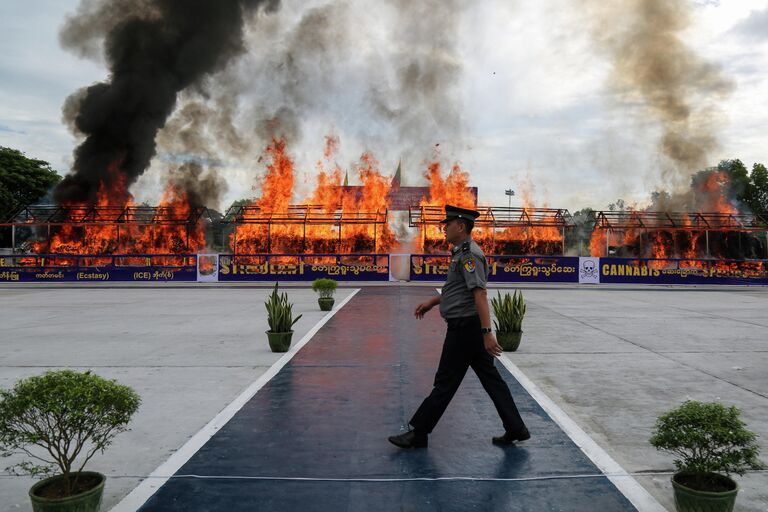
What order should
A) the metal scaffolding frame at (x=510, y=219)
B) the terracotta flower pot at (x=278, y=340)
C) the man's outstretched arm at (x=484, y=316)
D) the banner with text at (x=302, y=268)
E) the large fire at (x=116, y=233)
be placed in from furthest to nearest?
1. the large fire at (x=116, y=233)
2. the metal scaffolding frame at (x=510, y=219)
3. the banner with text at (x=302, y=268)
4. the terracotta flower pot at (x=278, y=340)
5. the man's outstretched arm at (x=484, y=316)

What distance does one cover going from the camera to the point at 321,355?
29.1ft

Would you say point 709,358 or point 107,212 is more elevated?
point 107,212

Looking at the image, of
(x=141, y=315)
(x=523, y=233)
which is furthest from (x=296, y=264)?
(x=523, y=233)

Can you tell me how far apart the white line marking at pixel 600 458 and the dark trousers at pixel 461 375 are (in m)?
0.66

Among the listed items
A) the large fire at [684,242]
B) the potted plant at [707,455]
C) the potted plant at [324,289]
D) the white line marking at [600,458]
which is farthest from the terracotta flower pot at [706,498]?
the large fire at [684,242]

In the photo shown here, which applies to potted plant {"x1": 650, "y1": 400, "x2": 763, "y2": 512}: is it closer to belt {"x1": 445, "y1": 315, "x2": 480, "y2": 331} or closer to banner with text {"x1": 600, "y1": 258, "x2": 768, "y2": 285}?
belt {"x1": 445, "y1": 315, "x2": 480, "y2": 331}

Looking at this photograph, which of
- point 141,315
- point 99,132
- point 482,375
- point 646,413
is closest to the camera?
point 482,375

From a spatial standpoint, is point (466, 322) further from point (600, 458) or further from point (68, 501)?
point (68, 501)

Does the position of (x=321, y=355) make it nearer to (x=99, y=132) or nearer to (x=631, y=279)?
(x=631, y=279)

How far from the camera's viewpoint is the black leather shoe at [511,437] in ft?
15.6

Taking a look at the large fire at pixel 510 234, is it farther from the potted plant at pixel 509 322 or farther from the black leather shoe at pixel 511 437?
the black leather shoe at pixel 511 437

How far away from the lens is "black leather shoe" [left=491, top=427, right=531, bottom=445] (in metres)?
4.75

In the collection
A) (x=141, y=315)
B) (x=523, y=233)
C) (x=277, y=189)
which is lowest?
(x=141, y=315)

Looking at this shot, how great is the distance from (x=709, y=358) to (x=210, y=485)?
26.5 feet
